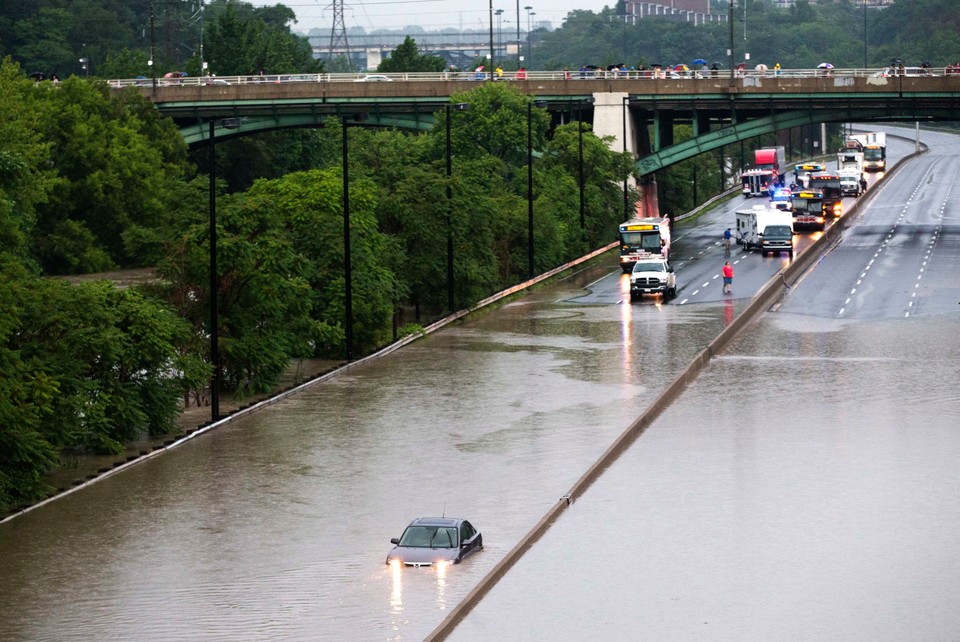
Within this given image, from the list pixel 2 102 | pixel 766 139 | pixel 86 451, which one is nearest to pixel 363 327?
pixel 86 451

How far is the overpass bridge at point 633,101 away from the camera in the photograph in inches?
3839

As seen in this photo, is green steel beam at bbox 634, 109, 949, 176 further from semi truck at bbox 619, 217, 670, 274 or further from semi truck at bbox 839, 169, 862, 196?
semi truck at bbox 839, 169, 862, 196

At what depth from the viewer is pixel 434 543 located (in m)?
30.8

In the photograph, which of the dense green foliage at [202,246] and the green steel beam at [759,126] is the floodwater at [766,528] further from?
the green steel beam at [759,126]

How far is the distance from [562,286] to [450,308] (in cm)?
1223

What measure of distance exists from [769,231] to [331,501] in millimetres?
56437

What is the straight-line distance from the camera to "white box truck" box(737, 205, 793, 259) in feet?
292

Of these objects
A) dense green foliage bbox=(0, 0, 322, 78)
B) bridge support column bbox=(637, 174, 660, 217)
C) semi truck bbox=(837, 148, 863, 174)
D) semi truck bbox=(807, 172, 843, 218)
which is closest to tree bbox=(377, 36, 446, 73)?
dense green foliage bbox=(0, 0, 322, 78)

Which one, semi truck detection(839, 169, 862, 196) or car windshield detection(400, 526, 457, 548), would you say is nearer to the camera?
car windshield detection(400, 526, 457, 548)

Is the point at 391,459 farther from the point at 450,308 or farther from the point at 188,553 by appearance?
the point at 450,308

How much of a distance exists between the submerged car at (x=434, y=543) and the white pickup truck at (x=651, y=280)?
43.8 m

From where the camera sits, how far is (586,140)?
97.5 metres

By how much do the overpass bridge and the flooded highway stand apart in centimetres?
3737

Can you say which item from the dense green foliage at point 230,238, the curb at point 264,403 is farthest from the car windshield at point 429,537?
the dense green foliage at point 230,238
